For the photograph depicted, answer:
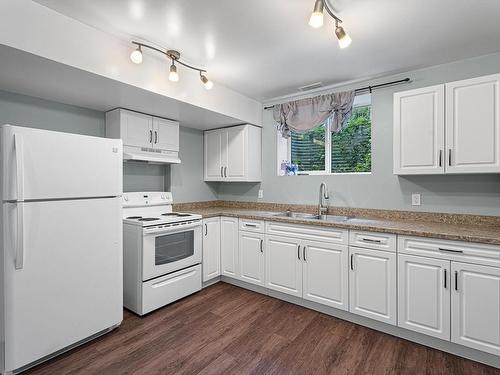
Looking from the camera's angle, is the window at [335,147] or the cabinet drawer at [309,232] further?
the window at [335,147]

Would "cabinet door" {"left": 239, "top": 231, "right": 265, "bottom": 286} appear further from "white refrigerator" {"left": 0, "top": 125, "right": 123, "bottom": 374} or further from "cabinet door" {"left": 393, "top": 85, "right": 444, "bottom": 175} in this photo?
"cabinet door" {"left": 393, "top": 85, "right": 444, "bottom": 175}

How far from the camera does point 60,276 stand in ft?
6.27

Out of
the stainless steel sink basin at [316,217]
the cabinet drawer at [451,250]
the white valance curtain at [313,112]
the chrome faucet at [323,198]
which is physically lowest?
the cabinet drawer at [451,250]

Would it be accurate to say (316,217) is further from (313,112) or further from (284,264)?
(313,112)

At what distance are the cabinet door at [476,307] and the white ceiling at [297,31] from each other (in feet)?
5.74

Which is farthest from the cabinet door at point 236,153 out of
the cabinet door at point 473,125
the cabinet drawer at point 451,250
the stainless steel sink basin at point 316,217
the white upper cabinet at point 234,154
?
the cabinet door at point 473,125

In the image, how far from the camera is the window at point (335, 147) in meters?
3.09

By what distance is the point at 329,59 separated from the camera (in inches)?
98.1

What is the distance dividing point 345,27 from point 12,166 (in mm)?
2473

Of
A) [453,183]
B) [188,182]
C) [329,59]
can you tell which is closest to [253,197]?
[188,182]

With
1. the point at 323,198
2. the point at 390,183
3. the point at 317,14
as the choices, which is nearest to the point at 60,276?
the point at 317,14

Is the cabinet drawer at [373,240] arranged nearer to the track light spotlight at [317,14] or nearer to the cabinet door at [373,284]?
the cabinet door at [373,284]

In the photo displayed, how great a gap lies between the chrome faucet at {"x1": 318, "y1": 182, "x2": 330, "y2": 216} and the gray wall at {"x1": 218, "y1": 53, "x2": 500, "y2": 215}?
0.07 meters

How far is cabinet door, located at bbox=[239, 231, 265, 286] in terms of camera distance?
9.90ft
